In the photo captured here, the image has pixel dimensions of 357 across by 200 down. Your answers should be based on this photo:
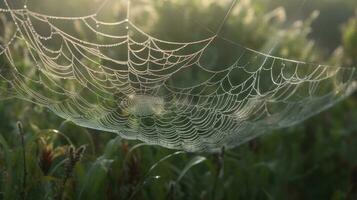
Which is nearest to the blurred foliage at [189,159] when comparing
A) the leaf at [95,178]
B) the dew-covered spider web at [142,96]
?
the leaf at [95,178]

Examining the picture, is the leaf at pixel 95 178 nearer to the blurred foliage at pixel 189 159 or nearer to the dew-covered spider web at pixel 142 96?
the blurred foliage at pixel 189 159

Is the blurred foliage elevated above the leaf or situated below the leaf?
above

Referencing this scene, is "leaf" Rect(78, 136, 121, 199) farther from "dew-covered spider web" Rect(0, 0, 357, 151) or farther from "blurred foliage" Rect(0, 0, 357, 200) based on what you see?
"dew-covered spider web" Rect(0, 0, 357, 151)

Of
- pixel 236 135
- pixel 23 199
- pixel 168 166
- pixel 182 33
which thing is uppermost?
pixel 182 33

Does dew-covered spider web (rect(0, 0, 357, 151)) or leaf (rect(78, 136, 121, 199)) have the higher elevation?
dew-covered spider web (rect(0, 0, 357, 151))

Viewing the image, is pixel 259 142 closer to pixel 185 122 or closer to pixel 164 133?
pixel 185 122

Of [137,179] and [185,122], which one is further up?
[185,122]

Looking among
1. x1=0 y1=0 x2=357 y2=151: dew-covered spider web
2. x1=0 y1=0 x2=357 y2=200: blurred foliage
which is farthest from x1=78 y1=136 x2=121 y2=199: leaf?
x1=0 y1=0 x2=357 y2=151: dew-covered spider web

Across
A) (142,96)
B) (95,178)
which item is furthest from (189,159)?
(95,178)

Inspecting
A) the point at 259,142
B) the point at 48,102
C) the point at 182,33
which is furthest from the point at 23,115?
the point at 182,33
